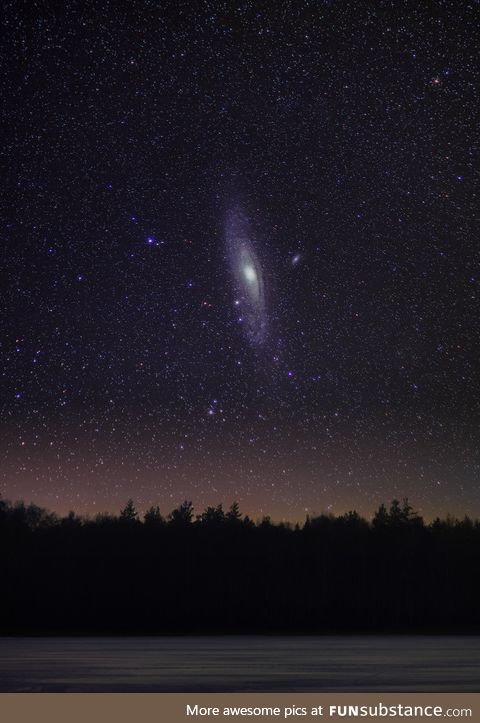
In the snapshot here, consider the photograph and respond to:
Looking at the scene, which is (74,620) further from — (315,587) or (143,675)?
(143,675)

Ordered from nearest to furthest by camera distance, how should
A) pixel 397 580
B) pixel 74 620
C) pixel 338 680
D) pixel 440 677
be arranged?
pixel 338 680 → pixel 440 677 → pixel 74 620 → pixel 397 580

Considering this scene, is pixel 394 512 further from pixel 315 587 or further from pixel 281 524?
pixel 315 587

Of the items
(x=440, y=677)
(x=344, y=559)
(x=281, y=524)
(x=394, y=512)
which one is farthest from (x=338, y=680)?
(x=394, y=512)

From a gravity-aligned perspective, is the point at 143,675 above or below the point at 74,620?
below

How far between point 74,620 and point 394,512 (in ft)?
147

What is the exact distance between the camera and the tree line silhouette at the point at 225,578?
82.4 m

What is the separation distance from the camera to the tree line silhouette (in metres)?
82.4

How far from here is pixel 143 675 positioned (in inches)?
754

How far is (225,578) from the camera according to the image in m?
88.3
